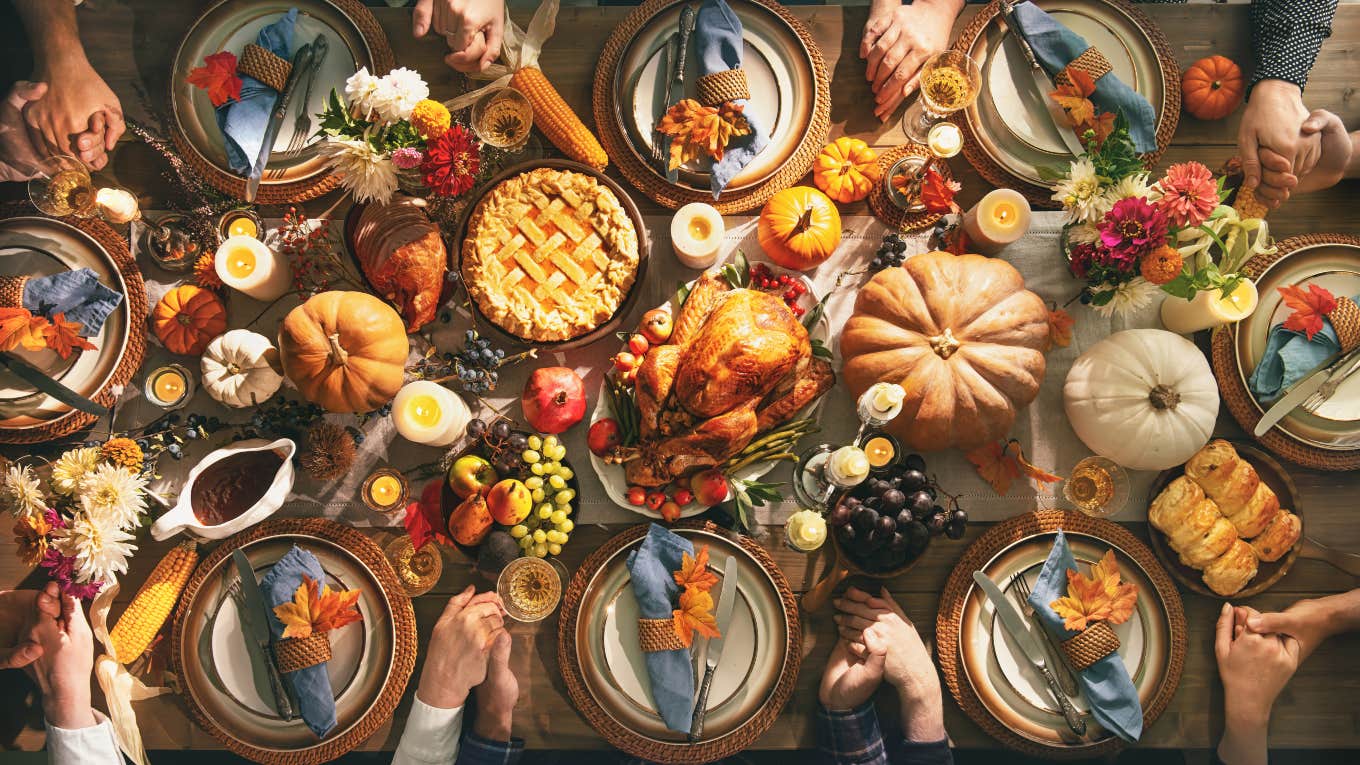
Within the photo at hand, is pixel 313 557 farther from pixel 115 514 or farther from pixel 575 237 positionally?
pixel 575 237

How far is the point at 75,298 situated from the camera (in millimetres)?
2008

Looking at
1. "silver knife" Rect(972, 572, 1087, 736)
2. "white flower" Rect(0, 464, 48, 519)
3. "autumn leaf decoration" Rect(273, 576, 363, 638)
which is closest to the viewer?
"white flower" Rect(0, 464, 48, 519)

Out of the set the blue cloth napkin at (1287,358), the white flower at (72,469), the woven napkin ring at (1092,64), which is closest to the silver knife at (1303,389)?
the blue cloth napkin at (1287,358)

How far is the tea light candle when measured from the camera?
74.7 inches

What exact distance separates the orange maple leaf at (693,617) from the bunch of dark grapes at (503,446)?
59 centimetres

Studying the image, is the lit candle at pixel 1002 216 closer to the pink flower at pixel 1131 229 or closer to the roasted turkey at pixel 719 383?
the pink flower at pixel 1131 229

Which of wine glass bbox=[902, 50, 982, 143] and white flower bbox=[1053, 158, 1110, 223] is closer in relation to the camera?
white flower bbox=[1053, 158, 1110, 223]

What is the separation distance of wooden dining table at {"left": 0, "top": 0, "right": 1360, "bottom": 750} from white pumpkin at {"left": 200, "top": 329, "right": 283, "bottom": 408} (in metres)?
0.49

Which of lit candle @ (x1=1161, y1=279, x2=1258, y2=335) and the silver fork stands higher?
lit candle @ (x1=1161, y1=279, x2=1258, y2=335)

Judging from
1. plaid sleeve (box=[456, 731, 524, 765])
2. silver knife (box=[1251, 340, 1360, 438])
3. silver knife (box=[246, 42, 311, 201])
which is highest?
silver knife (box=[246, 42, 311, 201])

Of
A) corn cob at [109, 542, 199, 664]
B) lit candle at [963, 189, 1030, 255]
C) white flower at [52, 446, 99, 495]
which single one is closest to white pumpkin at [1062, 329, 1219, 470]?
lit candle at [963, 189, 1030, 255]

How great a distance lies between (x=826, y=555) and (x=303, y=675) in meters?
1.50

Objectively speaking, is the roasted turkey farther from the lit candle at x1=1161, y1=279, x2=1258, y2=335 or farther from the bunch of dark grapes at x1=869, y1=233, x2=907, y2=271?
the lit candle at x1=1161, y1=279, x2=1258, y2=335

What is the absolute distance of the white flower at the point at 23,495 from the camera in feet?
5.99
